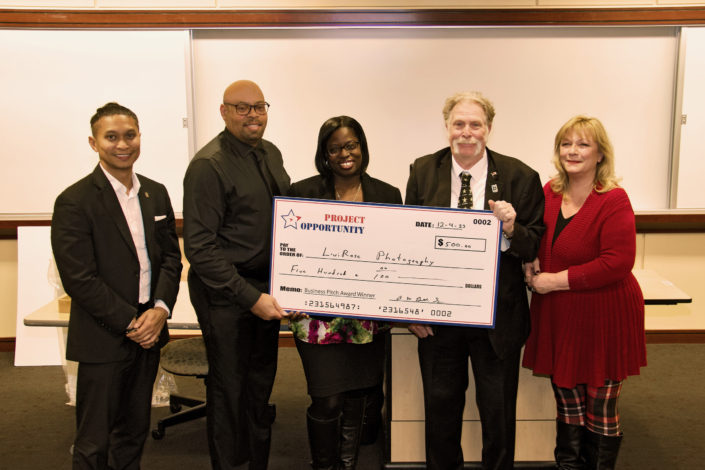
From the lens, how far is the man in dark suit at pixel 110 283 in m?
2.02

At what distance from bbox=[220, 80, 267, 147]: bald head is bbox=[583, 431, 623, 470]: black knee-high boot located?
1902 millimetres

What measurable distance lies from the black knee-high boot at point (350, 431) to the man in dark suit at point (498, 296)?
29 cm

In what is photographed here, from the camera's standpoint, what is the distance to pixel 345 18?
394 centimetres

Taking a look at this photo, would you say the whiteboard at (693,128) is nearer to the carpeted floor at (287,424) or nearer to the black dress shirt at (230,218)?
the carpeted floor at (287,424)

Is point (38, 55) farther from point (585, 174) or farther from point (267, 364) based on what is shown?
point (585, 174)

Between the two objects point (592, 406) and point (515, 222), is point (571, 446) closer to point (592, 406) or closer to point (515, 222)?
point (592, 406)

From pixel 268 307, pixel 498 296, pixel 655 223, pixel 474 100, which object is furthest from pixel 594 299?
pixel 655 223

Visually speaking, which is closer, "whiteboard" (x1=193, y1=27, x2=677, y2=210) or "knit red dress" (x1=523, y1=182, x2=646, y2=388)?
"knit red dress" (x1=523, y1=182, x2=646, y2=388)

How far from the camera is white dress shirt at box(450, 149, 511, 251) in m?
2.13

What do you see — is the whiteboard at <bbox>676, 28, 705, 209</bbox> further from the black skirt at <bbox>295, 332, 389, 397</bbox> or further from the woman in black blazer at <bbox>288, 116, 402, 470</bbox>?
the black skirt at <bbox>295, 332, 389, 397</bbox>

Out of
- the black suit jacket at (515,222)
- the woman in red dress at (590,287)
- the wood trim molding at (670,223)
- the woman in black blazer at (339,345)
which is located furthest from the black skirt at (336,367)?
the wood trim molding at (670,223)

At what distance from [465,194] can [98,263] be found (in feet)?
4.78

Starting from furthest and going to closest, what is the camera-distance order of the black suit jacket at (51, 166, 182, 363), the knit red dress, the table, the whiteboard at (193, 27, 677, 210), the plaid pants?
the whiteboard at (193, 27, 677, 210) → the table → the plaid pants → the knit red dress → the black suit jacket at (51, 166, 182, 363)

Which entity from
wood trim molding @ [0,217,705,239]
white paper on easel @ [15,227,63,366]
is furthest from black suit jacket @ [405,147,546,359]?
white paper on easel @ [15,227,63,366]
